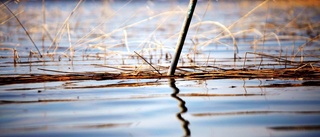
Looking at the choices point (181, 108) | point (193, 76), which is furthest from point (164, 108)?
point (193, 76)

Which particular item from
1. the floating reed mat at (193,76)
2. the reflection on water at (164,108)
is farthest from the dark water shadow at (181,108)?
the floating reed mat at (193,76)

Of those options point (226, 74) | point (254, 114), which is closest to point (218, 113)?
point (254, 114)

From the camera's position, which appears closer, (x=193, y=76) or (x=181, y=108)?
(x=181, y=108)

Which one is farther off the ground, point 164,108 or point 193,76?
point 193,76

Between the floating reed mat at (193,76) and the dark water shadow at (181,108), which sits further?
the floating reed mat at (193,76)

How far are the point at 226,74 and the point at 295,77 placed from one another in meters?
0.59

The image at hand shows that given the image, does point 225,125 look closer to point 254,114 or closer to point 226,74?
point 254,114

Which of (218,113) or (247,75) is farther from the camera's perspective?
(247,75)

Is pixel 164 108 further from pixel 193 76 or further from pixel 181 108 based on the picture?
pixel 193 76

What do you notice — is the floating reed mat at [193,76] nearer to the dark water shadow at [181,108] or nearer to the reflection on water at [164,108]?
the reflection on water at [164,108]

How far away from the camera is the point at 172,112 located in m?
2.86

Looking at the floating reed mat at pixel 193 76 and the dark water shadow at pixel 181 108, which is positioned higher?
the floating reed mat at pixel 193 76

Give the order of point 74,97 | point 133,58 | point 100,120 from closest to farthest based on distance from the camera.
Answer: point 100,120
point 74,97
point 133,58

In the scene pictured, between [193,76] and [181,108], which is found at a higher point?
[193,76]
